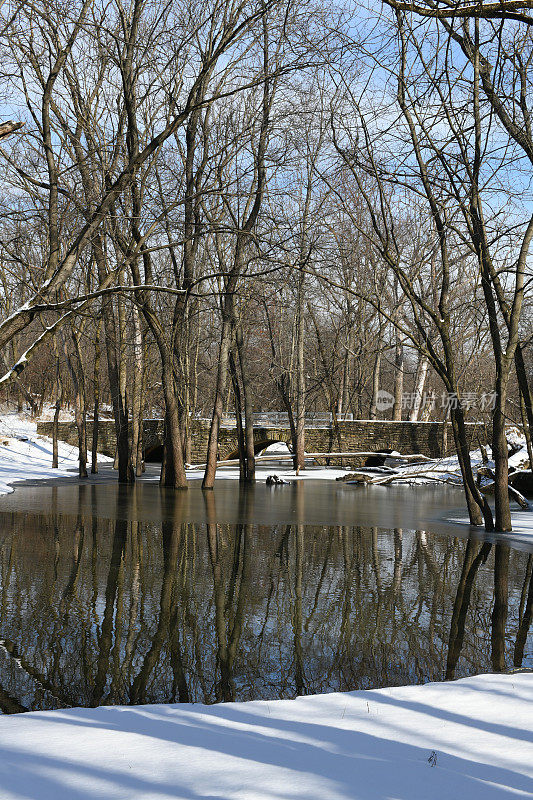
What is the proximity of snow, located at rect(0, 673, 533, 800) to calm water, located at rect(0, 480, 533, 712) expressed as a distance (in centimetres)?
55

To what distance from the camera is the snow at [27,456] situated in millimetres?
28753

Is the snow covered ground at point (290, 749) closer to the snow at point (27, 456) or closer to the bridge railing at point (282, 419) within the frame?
the snow at point (27, 456)

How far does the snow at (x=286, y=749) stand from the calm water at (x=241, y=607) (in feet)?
1.79

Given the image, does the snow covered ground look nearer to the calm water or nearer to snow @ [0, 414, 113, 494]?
the calm water

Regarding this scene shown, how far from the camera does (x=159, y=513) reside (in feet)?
52.2

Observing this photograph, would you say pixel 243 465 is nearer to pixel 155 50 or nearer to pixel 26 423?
pixel 155 50

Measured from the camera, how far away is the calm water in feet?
16.9

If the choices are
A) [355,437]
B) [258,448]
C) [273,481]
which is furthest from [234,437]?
[273,481]

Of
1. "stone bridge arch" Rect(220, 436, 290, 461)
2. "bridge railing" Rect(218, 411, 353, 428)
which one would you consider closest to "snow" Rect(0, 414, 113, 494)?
"stone bridge arch" Rect(220, 436, 290, 461)

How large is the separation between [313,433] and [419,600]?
1159 inches

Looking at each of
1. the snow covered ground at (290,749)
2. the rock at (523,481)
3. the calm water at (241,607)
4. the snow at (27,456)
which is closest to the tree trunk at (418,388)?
the snow at (27,456)

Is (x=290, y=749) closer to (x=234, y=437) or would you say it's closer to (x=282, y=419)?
(x=234, y=437)

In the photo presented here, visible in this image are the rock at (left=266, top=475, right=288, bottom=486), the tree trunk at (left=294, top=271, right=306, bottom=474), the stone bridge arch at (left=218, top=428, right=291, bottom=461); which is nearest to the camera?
the rock at (left=266, top=475, right=288, bottom=486)

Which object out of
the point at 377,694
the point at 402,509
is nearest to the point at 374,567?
the point at 377,694
